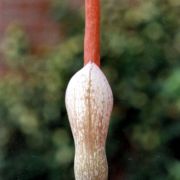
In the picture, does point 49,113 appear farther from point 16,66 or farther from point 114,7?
point 114,7

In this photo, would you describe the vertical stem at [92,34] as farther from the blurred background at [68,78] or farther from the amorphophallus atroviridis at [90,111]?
the blurred background at [68,78]

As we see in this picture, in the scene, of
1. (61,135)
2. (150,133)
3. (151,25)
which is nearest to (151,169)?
(150,133)

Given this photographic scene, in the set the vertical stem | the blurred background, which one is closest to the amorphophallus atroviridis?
the vertical stem

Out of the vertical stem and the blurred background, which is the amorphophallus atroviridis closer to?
the vertical stem

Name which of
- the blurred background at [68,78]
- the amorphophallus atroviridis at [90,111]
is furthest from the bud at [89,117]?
the blurred background at [68,78]

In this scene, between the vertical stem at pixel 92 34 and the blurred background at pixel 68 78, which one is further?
the blurred background at pixel 68 78

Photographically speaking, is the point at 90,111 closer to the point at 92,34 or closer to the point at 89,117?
the point at 89,117

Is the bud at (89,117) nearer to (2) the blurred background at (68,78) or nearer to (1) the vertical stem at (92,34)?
(1) the vertical stem at (92,34)

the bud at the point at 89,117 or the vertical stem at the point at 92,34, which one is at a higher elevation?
the vertical stem at the point at 92,34
